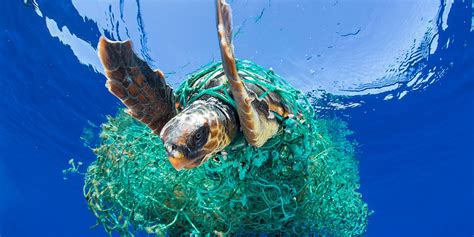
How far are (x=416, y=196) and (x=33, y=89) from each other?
70.7 ft

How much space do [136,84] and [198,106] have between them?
1.69 ft

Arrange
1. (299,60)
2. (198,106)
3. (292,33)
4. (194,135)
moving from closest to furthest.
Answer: (194,135) → (198,106) → (292,33) → (299,60)

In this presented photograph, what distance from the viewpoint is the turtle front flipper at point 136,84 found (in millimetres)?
2330

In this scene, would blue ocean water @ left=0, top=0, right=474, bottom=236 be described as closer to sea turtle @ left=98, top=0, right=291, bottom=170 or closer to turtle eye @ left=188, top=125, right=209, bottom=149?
sea turtle @ left=98, top=0, right=291, bottom=170

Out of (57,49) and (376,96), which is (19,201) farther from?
(376,96)

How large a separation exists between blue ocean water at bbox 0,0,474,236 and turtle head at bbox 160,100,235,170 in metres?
3.64

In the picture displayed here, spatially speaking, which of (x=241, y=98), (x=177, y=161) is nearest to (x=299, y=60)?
(x=241, y=98)

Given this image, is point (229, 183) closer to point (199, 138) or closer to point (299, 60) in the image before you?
point (199, 138)

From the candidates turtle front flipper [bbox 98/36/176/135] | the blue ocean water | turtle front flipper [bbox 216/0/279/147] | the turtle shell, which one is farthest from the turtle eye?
the blue ocean water

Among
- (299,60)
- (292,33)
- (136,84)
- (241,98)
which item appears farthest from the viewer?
(299,60)

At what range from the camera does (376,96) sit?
364 inches

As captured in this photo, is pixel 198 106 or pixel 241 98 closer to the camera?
pixel 241 98

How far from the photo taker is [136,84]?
247 centimetres

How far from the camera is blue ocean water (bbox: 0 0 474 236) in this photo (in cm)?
621
